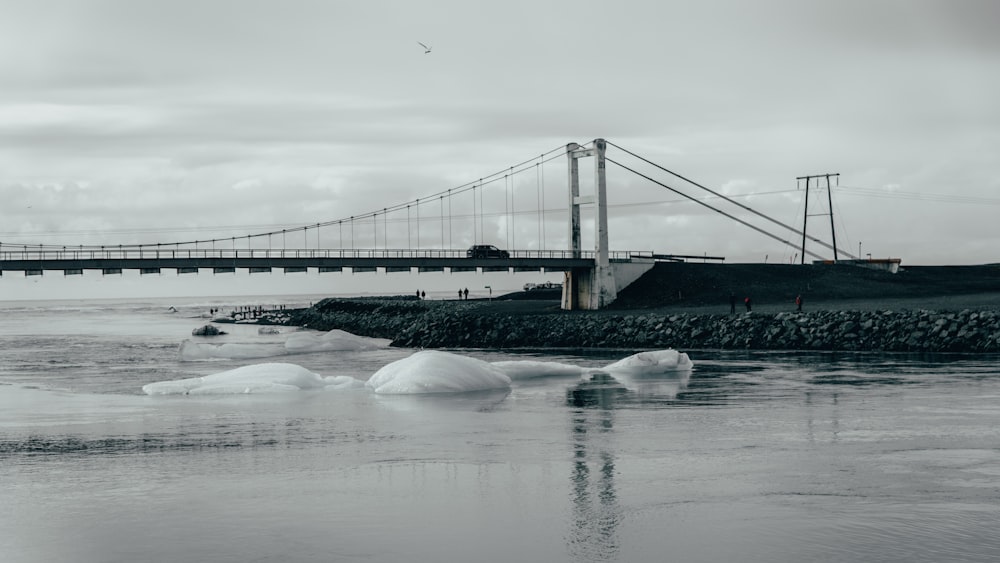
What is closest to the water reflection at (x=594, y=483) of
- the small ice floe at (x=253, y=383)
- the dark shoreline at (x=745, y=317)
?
the small ice floe at (x=253, y=383)

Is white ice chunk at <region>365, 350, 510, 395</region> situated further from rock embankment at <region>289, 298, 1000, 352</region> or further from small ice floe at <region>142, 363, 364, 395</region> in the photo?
rock embankment at <region>289, 298, 1000, 352</region>

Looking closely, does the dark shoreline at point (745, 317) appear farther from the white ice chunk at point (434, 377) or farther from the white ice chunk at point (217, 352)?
the white ice chunk at point (434, 377)

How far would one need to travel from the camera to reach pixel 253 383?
29.9m

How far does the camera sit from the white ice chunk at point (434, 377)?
28500mm

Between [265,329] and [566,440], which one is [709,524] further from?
[265,329]

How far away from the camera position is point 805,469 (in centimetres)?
1598

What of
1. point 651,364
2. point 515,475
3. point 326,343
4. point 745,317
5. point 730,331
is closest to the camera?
point 515,475

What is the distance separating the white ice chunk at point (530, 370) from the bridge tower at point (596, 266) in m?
36.2

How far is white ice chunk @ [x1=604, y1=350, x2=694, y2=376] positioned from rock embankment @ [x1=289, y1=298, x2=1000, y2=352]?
12063mm

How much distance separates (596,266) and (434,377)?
44.0m

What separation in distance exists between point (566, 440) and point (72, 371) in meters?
28.8

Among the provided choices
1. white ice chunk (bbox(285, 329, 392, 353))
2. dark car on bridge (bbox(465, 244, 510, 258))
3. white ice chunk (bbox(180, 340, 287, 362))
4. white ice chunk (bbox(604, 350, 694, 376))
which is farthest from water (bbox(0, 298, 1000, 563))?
dark car on bridge (bbox(465, 244, 510, 258))

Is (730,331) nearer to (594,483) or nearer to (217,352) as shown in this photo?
(217,352)

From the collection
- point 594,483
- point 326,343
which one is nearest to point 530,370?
point 594,483
